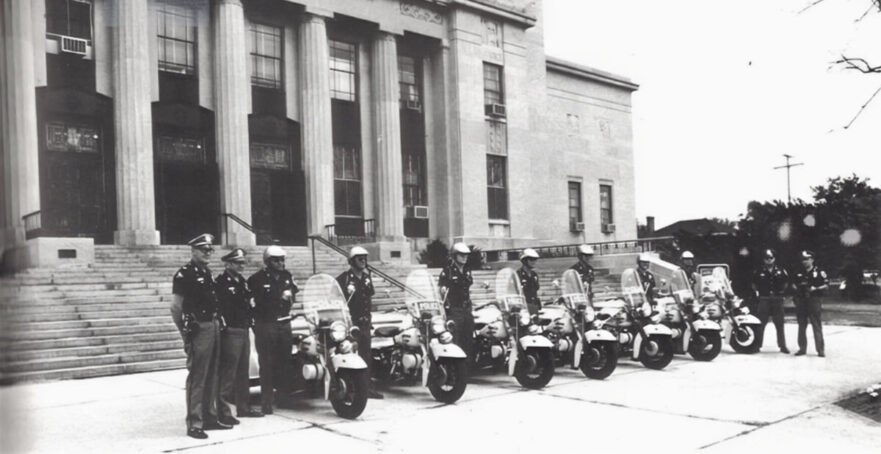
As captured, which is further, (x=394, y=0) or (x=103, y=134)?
(x=394, y=0)

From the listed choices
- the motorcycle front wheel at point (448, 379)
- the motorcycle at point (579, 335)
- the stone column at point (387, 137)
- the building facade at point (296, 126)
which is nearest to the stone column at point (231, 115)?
the building facade at point (296, 126)

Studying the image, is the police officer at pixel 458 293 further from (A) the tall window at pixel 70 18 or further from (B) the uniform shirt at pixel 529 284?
(A) the tall window at pixel 70 18

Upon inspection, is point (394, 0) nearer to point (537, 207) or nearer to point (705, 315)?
point (537, 207)

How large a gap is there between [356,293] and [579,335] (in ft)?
11.8

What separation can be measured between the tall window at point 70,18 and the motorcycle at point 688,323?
53.7ft

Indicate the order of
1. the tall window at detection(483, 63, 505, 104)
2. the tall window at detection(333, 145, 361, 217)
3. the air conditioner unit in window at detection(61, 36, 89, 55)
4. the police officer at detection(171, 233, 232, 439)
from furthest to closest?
the tall window at detection(483, 63, 505, 104), the tall window at detection(333, 145, 361, 217), the air conditioner unit in window at detection(61, 36, 89, 55), the police officer at detection(171, 233, 232, 439)

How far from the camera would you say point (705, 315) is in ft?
42.9

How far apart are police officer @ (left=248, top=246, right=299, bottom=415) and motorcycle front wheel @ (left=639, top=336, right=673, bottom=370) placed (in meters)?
5.84

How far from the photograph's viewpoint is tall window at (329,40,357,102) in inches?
1041

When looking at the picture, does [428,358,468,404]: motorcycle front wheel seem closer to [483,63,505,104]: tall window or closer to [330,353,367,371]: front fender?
[330,353,367,371]: front fender

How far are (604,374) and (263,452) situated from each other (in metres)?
5.60

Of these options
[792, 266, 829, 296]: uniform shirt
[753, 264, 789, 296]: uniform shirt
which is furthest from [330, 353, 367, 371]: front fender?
[753, 264, 789, 296]: uniform shirt

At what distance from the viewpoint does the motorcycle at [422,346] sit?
885cm

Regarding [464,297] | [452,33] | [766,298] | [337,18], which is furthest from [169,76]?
[766,298]
